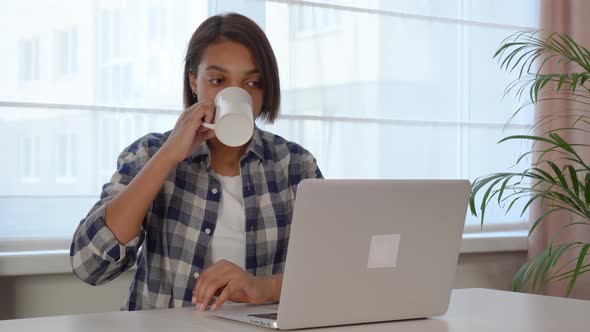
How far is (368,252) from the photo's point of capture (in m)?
1.34

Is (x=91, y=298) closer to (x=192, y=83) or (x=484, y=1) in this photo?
(x=192, y=83)

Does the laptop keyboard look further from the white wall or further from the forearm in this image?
the white wall

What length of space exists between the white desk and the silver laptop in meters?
0.03

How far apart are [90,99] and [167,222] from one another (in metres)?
0.71

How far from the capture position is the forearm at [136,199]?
168cm

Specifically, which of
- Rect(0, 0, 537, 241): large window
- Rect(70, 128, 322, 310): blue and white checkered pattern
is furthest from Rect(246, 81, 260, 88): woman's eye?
Rect(0, 0, 537, 241): large window

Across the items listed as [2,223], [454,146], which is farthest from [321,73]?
[2,223]

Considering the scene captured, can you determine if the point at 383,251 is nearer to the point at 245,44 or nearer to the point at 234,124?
the point at 234,124

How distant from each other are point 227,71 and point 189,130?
0.85 feet

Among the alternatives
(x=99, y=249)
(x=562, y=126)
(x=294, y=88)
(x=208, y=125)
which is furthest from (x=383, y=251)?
(x=562, y=126)

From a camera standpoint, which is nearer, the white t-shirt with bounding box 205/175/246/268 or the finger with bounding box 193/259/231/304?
the finger with bounding box 193/259/231/304

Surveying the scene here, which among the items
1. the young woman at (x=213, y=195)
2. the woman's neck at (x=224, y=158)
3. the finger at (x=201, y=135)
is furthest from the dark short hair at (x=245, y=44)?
the finger at (x=201, y=135)

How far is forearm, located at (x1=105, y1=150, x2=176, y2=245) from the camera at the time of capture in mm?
1676

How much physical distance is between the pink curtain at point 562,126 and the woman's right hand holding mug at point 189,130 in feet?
6.36
